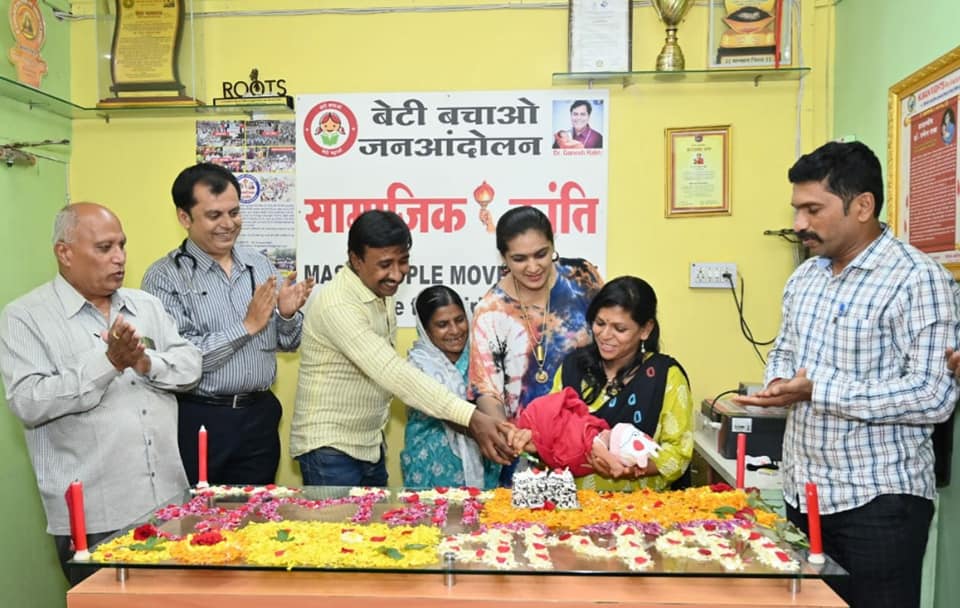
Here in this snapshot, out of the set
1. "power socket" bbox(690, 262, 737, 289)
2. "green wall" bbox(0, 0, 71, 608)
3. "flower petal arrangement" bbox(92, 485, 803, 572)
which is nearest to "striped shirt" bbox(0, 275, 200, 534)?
"flower petal arrangement" bbox(92, 485, 803, 572)

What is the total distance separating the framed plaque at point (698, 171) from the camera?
3.66 meters

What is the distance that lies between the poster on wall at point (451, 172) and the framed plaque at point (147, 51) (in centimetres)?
61

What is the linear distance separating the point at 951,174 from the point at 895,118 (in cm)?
49

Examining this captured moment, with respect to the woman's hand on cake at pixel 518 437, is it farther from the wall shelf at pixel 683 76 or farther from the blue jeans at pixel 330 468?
the wall shelf at pixel 683 76

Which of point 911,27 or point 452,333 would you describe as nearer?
point 911,27

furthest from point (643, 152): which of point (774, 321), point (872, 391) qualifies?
point (872, 391)

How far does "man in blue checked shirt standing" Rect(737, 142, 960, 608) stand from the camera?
6.76 ft

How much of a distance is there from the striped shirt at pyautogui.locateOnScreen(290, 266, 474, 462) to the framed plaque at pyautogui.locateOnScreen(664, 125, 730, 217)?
60.8 inches

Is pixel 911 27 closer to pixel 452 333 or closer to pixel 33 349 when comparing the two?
pixel 452 333

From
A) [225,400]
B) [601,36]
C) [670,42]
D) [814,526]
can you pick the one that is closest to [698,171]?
[670,42]

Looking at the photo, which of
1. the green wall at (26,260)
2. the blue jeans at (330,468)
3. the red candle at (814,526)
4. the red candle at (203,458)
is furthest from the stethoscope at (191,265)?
the red candle at (814,526)

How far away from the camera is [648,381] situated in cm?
261

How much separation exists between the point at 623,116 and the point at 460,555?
2508mm

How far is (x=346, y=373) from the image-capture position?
9.59 ft
